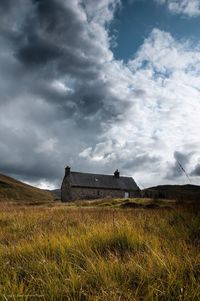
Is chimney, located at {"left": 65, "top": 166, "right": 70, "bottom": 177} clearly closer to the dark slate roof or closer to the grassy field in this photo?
the dark slate roof

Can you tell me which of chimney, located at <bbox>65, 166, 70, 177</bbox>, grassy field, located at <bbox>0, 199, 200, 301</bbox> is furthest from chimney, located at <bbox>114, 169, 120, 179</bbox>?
grassy field, located at <bbox>0, 199, 200, 301</bbox>

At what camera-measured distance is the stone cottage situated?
81.9 meters

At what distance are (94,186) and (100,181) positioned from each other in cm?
276

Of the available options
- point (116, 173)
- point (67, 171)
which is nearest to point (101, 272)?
point (67, 171)

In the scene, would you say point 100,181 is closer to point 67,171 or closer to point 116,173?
point 116,173

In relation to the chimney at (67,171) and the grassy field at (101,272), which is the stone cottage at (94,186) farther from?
the grassy field at (101,272)

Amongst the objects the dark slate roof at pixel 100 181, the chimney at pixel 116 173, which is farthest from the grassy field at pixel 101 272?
the chimney at pixel 116 173

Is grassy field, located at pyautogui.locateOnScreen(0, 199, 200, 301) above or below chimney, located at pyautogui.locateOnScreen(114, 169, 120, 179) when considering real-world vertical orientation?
below

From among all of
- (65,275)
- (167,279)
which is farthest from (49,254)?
(167,279)

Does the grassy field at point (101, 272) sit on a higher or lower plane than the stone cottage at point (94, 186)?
lower

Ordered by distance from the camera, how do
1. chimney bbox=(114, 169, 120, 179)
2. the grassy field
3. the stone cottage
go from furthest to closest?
1. chimney bbox=(114, 169, 120, 179)
2. the stone cottage
3. the grassy field

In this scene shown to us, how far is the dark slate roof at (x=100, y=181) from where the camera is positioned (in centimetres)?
8256

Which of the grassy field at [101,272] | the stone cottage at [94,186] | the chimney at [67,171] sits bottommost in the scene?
the grassy field at [101,272]

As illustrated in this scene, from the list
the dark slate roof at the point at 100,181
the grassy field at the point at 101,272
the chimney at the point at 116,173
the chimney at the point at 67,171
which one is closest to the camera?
the grassy field at the point at 101,272
